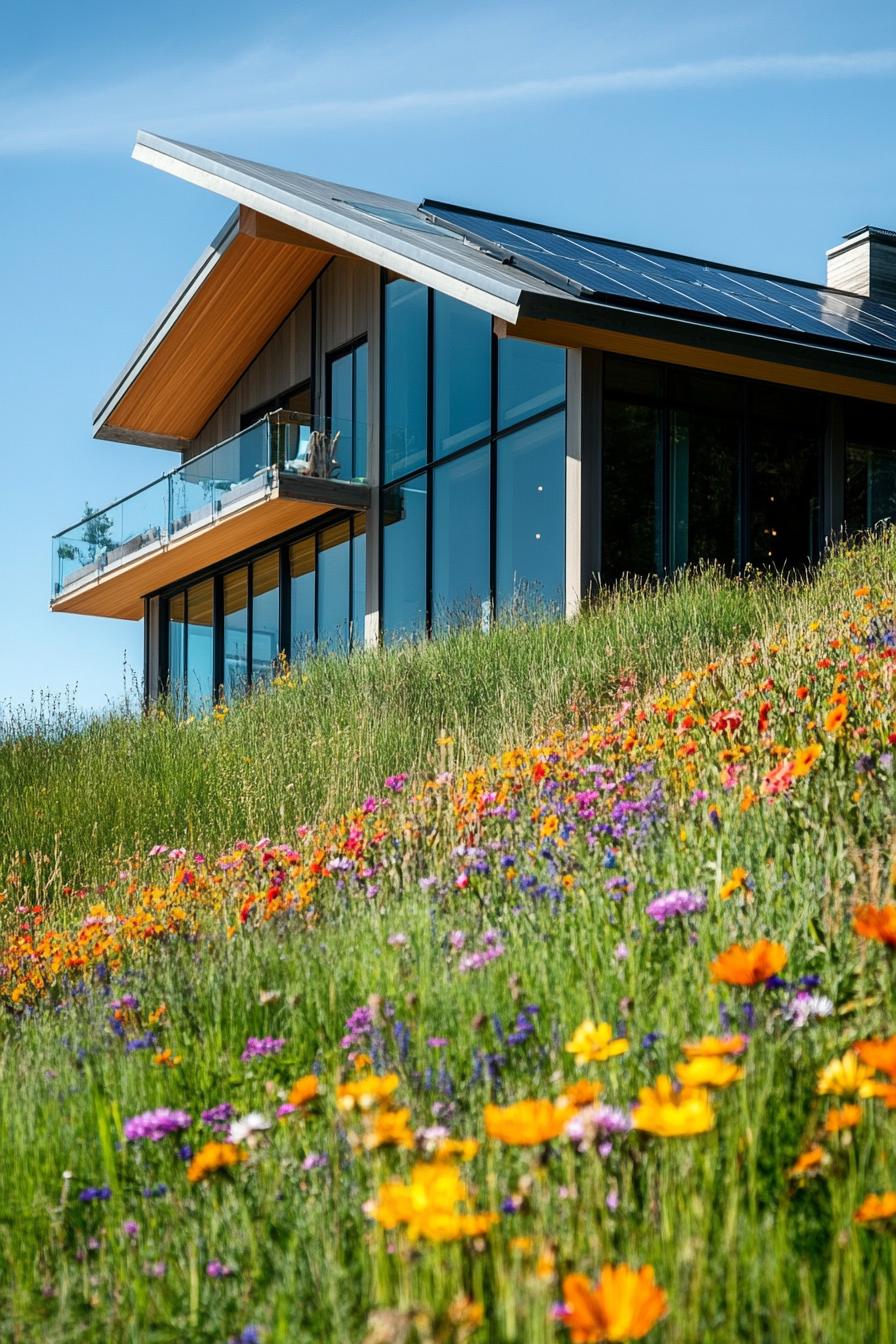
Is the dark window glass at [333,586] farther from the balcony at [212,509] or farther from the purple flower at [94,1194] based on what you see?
the purple flower at [94,1194]

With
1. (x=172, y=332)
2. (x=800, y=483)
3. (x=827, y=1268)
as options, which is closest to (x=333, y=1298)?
(x=827, y=1268)

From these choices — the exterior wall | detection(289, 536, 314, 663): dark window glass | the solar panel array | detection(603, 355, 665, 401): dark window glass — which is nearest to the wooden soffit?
the exterior wall

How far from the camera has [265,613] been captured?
22391 mm

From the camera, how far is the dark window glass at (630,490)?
50.6 ft

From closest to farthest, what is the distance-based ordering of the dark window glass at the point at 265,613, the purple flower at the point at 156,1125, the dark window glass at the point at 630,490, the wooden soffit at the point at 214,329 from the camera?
the purple flower at the point at 156,1125 → the dark window glass at the point at 630,490 → the wooden soffit at the point at 214,329 → the dark window glass at the point at 265,613

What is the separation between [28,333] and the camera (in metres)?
17.4

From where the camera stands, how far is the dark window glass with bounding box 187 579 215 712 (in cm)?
2438

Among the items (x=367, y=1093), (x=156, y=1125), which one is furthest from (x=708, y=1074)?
(x=156, y=1125)

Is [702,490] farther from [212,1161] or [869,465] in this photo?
[212,1161]

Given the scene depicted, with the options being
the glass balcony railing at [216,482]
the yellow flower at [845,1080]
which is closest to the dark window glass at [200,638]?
the glass balcony railing at [216,482]

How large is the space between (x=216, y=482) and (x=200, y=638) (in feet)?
16.8

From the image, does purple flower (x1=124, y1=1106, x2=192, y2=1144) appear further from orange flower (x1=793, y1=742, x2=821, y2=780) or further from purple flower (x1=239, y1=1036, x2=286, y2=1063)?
orange flower (x1=793, y1=742, x2=821, y2=780)

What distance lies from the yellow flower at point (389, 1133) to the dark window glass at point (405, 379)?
16.6 meters

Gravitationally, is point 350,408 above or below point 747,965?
above
